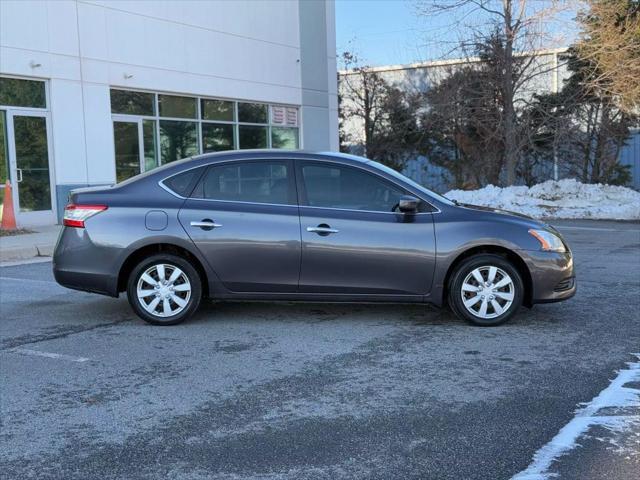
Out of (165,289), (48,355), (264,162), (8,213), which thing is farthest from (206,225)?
(8,213)

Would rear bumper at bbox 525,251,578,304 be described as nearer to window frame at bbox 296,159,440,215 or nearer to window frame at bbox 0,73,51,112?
window frame at bbox 296,159,440,215

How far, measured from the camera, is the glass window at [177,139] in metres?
19.0

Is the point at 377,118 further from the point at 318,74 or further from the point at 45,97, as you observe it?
the point at 45,97

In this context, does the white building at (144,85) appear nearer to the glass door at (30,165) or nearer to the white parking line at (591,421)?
the glass door at (30,165)

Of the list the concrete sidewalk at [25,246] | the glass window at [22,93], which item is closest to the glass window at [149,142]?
the glass window at [22,93]

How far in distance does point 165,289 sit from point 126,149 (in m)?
12.3

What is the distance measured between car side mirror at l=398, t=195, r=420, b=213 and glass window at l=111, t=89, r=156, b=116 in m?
12.9

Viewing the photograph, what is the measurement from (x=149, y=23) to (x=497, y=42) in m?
10.2

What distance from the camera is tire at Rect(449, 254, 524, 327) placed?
6438mm

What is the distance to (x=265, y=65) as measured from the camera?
21.9 metres

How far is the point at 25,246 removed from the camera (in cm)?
1234

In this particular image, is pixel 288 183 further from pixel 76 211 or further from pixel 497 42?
pixel 497 42

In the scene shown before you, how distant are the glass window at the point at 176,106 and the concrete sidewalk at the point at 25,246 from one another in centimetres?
608

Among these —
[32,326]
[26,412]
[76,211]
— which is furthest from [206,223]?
[26,412]
